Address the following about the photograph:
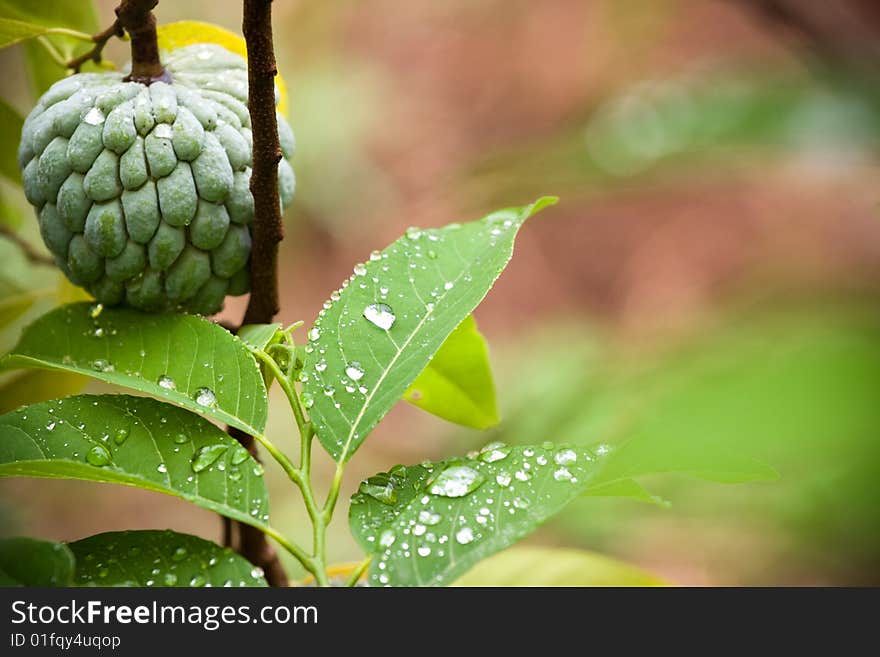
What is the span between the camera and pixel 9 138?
3.91ft

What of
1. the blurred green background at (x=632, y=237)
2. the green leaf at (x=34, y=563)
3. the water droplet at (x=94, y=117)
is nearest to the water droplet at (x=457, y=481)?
the blurred green background at (x=632, y=237)

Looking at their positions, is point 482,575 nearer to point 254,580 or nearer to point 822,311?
point 254,580

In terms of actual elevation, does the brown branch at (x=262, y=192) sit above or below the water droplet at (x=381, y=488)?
above

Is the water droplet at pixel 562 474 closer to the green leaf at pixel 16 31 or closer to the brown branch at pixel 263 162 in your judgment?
the brown branch at pixel 263 162

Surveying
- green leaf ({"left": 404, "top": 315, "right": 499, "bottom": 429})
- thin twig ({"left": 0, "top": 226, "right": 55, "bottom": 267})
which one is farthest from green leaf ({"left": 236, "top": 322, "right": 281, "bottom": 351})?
thin twig ({"left": 0, "top": 226, "right": 55, "bottom": 267})

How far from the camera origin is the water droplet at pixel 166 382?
0.84 meters

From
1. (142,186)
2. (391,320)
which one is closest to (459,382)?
(391,320)

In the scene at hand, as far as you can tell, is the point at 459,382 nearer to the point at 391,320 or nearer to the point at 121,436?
the point at 391,320

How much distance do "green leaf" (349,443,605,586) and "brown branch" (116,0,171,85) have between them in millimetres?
555

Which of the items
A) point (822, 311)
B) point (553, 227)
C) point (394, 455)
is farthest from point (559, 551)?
point (553, 227)

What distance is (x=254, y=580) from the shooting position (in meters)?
0.71

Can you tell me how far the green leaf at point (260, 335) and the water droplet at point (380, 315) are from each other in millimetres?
100

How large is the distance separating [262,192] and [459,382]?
0.36 metres

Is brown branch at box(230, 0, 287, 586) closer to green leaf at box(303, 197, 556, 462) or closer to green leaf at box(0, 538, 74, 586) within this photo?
green leaf at box(303, 197, 556, 462)
